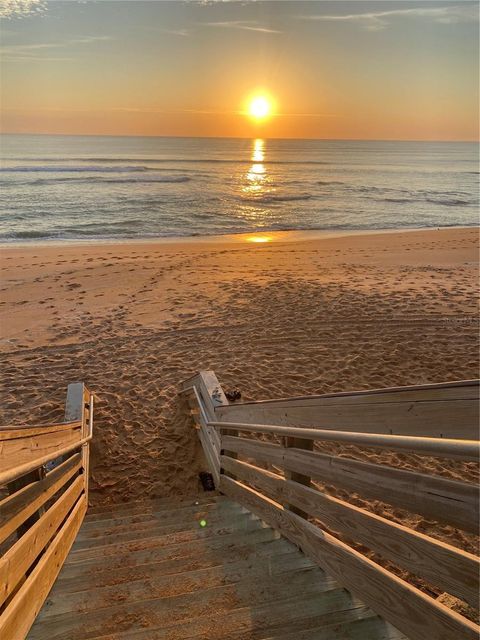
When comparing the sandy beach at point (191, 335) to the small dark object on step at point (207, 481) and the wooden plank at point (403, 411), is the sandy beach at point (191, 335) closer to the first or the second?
the small dark object on step at point (207, 481)

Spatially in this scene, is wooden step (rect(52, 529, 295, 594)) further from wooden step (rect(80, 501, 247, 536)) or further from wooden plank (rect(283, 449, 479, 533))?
wooden plank (rect(283, 449, 479, 533))

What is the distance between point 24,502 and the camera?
6.99 ft

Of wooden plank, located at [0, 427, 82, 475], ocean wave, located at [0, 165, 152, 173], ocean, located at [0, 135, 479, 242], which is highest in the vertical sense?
ocean wave, located at [0, 165, 152, 173]

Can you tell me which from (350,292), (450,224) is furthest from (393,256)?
(450,224)

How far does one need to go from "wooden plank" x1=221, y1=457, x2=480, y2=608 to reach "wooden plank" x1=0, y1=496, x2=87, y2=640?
1254 millimetres

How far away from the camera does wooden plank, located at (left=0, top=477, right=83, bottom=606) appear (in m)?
1.64

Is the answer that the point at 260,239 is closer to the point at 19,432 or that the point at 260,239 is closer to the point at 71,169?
the point at 19,432

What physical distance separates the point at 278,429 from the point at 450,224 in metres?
25.9

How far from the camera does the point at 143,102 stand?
13525 centimetres

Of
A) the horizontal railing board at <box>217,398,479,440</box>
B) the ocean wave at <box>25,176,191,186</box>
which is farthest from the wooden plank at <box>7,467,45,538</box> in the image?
the ocean wave at <box>25,176,191,186</box>

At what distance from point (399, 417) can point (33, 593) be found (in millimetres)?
1685

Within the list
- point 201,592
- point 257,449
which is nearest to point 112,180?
point 257,449

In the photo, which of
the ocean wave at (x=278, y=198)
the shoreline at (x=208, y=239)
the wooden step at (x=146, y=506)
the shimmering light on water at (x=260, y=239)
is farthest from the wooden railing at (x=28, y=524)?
the ocean wave at (x=278, y=198)

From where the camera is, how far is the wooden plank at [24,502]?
1.87 meters
